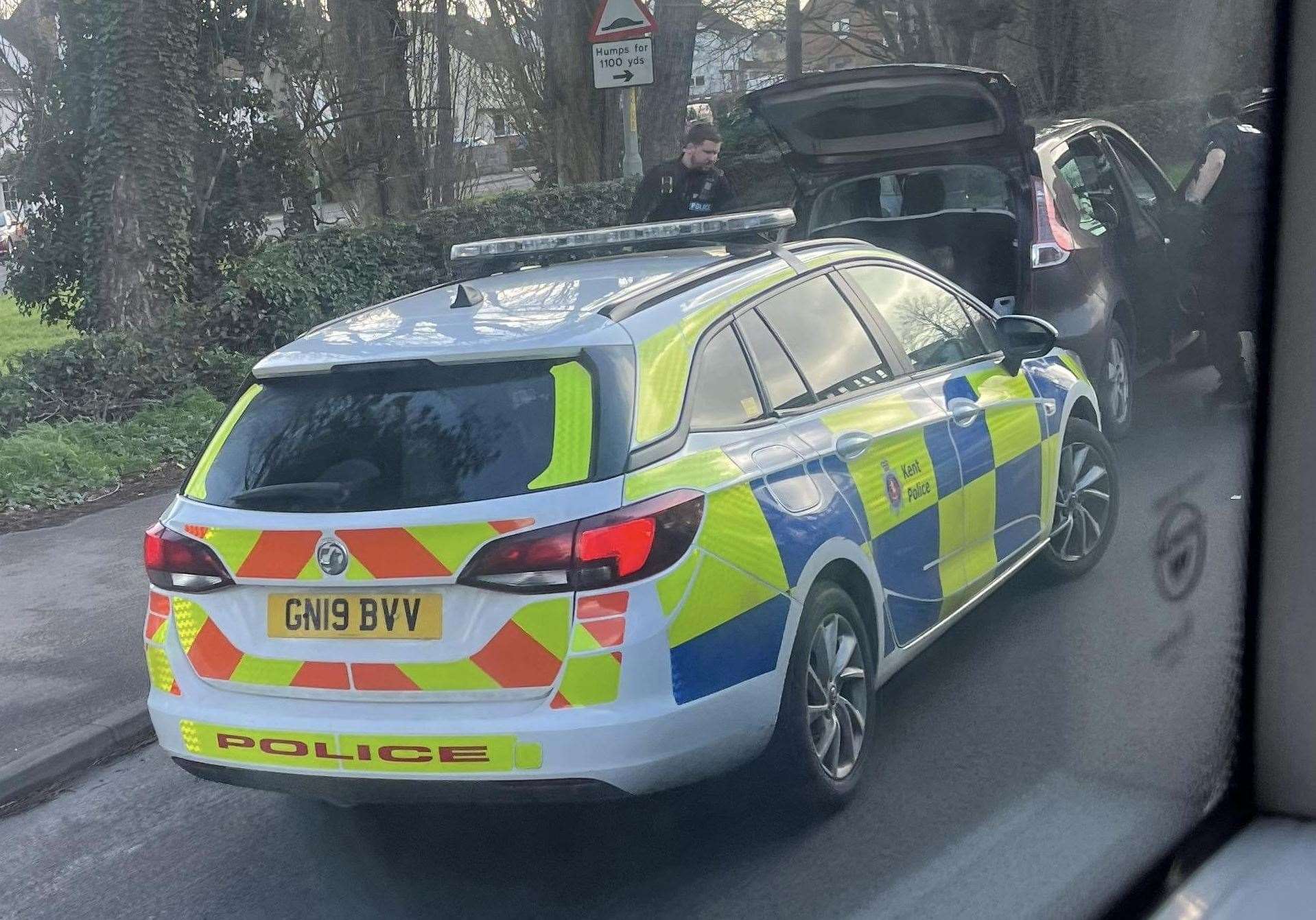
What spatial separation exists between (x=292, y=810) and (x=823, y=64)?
2737 centimetres

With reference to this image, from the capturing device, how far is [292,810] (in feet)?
14.5

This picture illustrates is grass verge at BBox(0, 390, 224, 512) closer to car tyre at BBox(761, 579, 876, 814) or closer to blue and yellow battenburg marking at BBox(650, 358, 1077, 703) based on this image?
blue and yellow battenburg marking at BBox(650, 358, 1077, 703)

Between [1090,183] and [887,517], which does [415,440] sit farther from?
[1090,183]

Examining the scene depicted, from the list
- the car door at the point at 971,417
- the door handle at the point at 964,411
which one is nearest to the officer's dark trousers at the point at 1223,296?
the car door at the point at 971,417

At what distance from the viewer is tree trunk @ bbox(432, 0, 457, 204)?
1691cm

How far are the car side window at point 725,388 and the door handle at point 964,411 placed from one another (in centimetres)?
101

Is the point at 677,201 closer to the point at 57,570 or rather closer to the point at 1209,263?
the point at 1209,263

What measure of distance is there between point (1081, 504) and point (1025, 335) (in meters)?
0.77

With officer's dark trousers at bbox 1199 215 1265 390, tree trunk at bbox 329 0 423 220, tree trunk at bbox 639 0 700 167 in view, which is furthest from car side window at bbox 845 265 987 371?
tree trunk at bbox 639 0 700 167

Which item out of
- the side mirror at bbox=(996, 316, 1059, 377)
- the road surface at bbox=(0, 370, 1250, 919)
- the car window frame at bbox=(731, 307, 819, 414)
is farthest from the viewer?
the side mirror at bbox=(996, 316, 1059, 377)

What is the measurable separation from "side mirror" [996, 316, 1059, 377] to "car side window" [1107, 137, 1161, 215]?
10.4ft

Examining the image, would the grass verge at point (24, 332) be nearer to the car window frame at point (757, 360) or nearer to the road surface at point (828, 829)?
the road surface at point (828, 829)

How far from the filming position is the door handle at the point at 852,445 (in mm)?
4129

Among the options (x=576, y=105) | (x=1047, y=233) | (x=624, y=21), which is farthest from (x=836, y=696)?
(x=576, y=105)
